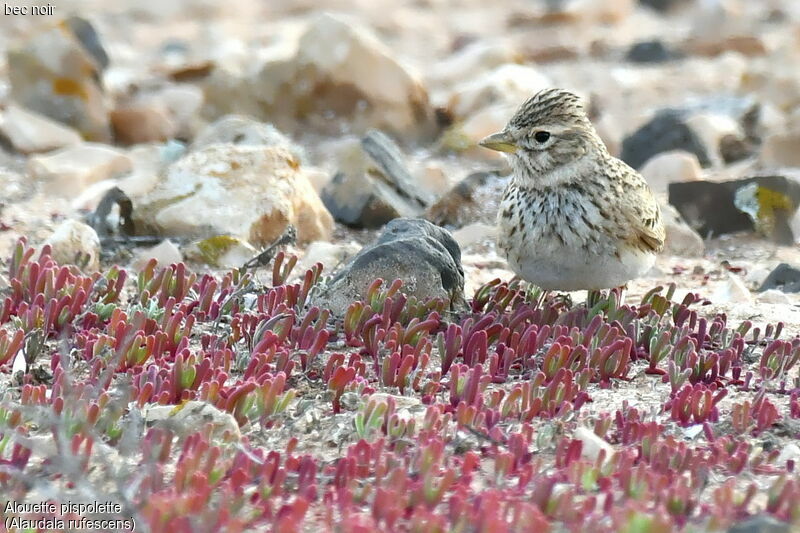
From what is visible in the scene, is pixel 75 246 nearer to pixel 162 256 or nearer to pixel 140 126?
pixel 162 256

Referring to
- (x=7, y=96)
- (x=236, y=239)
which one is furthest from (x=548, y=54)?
(x=236, y=239)

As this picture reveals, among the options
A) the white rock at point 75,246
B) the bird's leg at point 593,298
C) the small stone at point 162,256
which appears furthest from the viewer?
the small stone at point 162,256

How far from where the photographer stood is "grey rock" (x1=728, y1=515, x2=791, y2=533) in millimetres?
3682

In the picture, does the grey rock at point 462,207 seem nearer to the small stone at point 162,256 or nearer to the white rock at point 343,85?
the small stone at point 162,256

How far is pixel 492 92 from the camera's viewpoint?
12.0 metres

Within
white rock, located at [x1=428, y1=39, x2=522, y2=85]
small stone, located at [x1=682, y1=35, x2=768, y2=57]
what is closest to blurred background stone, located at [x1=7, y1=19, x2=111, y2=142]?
white rock, located at [x1=428, y1=39, x2=522, y2=85]

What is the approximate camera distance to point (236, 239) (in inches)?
307

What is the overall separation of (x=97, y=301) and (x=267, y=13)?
1167 cm

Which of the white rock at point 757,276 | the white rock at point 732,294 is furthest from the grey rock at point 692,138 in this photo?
the white rock at point 732,294

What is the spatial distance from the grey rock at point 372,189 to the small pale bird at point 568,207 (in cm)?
233

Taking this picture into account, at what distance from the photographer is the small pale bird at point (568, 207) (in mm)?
6191

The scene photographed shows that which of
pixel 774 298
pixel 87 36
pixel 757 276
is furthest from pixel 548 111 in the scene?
pixel 87 36

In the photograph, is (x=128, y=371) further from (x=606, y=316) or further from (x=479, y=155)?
(x=479, y=155)

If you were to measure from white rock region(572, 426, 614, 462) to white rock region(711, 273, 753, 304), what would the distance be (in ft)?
8.75
